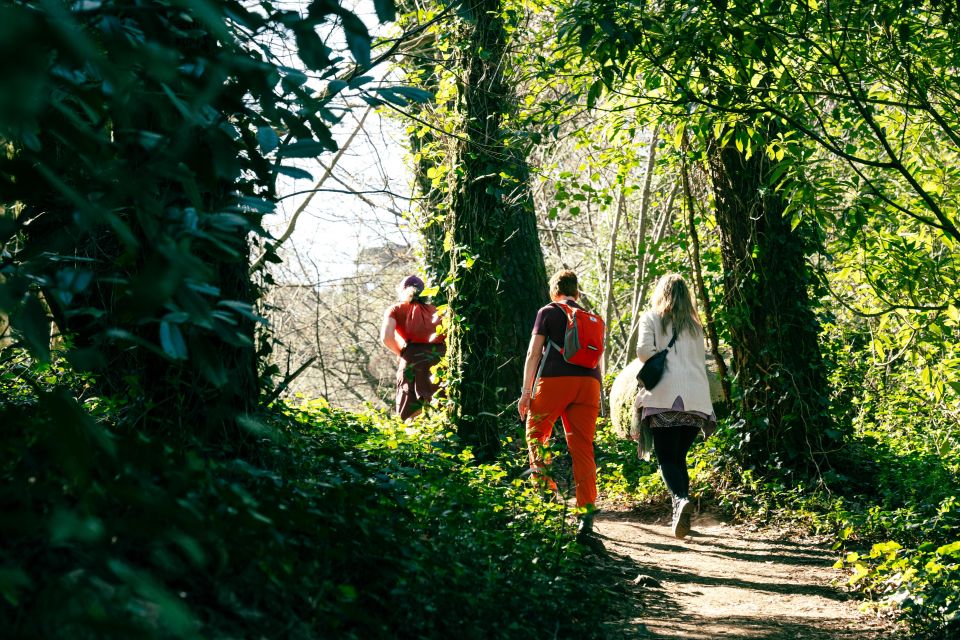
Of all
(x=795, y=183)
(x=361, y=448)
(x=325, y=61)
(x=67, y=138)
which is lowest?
(x=361, y=448)

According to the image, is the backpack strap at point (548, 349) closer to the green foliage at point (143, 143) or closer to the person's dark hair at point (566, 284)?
the person's dark hair at point (566, 284)

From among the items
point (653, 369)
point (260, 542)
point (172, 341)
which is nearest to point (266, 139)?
point (172, 341)

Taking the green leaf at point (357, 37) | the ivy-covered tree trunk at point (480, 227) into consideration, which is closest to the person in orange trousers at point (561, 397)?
the ivy-covered tree trunk at point (480, 227)

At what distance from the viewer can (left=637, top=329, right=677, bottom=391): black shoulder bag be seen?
24.6ft

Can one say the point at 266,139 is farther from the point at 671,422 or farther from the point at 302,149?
the point at 671,422

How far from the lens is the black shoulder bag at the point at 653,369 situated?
295 inches

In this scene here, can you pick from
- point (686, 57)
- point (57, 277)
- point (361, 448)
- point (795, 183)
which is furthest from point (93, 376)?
point (795, 183)

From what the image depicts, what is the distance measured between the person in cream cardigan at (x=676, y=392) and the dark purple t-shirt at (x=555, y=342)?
0.72 metres

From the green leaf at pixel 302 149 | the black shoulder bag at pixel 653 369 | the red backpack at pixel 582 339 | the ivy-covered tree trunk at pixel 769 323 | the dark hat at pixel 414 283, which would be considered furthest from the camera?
the dark hat at pixel 414 283

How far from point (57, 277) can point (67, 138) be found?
1.24ft

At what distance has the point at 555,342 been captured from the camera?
710 centimetres

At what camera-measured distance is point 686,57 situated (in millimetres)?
5211

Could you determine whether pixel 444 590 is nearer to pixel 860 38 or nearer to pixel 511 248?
pixel 860 38

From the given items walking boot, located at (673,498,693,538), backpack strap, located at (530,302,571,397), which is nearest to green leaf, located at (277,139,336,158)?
backpack strap, located at (530,302,571,397)
